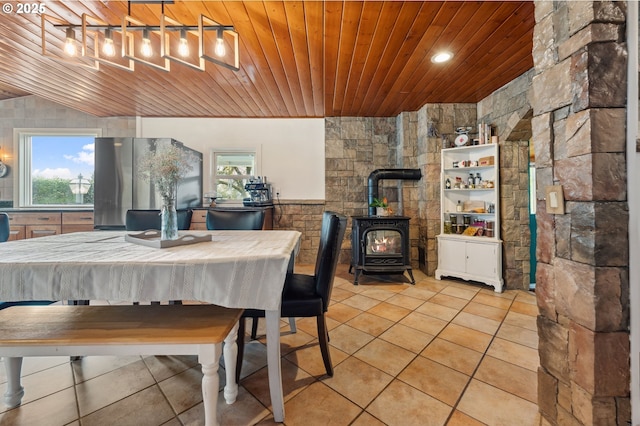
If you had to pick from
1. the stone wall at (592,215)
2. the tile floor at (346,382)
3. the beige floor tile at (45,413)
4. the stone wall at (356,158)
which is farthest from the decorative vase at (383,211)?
the beige floor tile at (45,413)

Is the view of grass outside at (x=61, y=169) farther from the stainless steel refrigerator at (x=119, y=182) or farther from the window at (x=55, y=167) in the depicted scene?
the stainless steel refrigerator at (x=119, y=182)

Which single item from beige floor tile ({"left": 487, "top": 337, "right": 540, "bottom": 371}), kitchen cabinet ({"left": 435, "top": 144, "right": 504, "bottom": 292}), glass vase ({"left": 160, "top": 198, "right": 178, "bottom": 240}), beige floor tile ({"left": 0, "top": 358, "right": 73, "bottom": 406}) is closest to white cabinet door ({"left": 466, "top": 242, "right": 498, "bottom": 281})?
kitchen cabinet ({"left": 435, "top": 144, "right": 504, "bottom": 292})

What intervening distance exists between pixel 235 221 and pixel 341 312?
135 centimetres

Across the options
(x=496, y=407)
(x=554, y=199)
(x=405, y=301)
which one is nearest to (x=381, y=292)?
(x=405, y=301)

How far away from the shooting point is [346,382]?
4.72ft

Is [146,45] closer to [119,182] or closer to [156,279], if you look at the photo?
[156,279]

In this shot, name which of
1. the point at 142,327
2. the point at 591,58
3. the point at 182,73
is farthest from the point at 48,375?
the point at 591,58

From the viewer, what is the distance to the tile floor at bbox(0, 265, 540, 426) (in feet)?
3.97

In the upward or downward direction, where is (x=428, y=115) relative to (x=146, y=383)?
upward

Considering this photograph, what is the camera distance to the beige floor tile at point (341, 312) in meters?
2.25

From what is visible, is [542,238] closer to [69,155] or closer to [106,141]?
[106,141]

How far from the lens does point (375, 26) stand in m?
1.90

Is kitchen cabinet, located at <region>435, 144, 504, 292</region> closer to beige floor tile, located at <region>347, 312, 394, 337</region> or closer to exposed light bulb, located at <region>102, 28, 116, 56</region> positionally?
beige floor tile, located at <region>347, 312, 394, 337</region>

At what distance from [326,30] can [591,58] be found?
1642 millimetres
